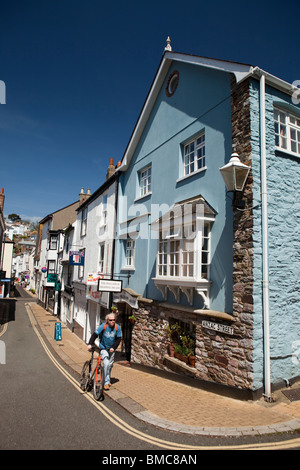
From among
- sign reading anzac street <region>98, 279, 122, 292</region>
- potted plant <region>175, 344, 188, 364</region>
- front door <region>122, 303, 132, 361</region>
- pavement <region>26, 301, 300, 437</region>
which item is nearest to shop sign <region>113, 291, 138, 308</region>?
sign reading anzac street <region>98, 279, 122, 292</region>

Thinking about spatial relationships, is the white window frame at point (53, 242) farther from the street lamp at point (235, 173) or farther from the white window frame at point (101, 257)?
the street lamp at point (235, 173)

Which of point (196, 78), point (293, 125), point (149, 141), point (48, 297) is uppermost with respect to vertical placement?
point (196, 78)

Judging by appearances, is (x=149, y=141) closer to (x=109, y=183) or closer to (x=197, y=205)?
(x=109, y=183)

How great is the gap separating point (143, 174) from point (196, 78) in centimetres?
478

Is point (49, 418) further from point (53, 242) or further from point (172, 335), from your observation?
point (53, 242)

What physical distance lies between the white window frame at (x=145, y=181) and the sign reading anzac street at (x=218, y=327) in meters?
6.26

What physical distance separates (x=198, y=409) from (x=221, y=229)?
4.19m

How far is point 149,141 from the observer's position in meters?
12.6

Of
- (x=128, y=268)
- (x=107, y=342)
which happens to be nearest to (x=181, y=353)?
(x=107, y=342)

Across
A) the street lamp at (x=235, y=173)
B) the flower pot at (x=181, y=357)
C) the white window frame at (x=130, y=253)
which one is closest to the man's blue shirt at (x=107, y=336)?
the flower pot at (x=181, y=357)

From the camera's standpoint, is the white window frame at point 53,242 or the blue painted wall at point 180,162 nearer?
the blue painted wall at point 180,162

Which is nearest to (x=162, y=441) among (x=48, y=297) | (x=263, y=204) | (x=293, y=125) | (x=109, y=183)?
(x=263, y=204)

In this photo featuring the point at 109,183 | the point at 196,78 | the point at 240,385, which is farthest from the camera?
the point at 109,183

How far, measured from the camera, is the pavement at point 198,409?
4.97 meters
